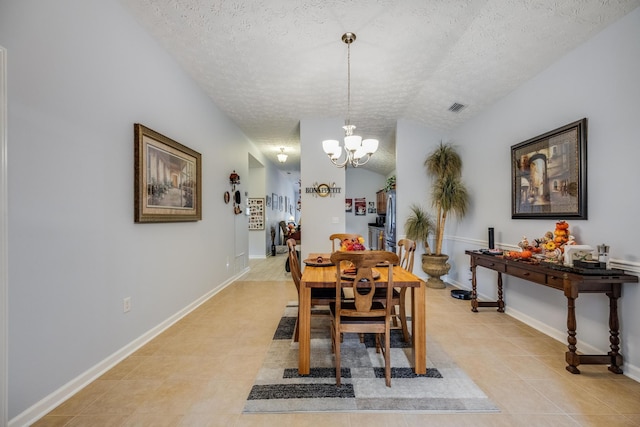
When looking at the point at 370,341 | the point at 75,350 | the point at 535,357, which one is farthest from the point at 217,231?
the point at 535,357

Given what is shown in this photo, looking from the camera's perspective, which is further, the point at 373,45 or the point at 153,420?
the point at 373,45

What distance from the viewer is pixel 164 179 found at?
2.86 meters

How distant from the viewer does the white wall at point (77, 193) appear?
1543mm

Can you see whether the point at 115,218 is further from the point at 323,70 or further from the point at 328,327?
the point at 323,70

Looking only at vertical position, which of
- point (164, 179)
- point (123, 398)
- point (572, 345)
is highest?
point (164, 179)

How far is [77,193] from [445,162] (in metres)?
4.45

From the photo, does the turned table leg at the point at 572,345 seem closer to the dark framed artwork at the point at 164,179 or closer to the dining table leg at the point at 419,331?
the dining table leg at the point at 419,331

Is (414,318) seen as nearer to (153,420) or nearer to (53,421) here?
(153,420)

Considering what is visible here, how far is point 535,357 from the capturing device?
2277 millimetres

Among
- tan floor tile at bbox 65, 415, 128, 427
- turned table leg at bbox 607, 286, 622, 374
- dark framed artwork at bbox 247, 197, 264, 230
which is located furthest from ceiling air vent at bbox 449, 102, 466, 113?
dark framed artwork at bbox 247, 197, 264, 230

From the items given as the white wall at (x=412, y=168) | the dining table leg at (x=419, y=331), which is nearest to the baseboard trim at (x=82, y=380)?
the dining table leg at (x=419, y=331)

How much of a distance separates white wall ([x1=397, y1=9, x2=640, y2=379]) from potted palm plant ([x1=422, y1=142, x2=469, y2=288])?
72 cm

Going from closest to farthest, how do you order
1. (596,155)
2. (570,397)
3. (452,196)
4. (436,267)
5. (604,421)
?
(604,421)
(570,397)
(596,155)
(452,196)
(436,267)

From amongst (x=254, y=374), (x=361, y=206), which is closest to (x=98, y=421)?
(x=254, y=374)
